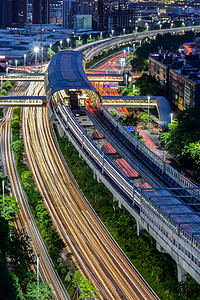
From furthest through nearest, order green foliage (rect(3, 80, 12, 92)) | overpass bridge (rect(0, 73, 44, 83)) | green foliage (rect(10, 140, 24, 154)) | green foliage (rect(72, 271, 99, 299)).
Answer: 1. overpass bridge (rect(0, 73, 44, 83))
2. green foliage (rect(3, 80, 12, 92))
3. green foliage (rect(10, 140, 24, 154))
4. green foliage (rect(72, 271, 99, 299))

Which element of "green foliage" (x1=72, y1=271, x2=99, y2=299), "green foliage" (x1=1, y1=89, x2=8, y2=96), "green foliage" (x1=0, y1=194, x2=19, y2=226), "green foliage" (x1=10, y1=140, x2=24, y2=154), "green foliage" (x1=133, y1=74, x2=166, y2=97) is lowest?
"green foliage" (x1=72, y1=271, x2=99, y2=299)

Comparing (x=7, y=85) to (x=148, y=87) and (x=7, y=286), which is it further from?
(x=7, y=286)

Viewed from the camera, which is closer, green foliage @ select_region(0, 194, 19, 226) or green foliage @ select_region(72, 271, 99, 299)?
green foliage @ select_region(72, 271, 99, 299)

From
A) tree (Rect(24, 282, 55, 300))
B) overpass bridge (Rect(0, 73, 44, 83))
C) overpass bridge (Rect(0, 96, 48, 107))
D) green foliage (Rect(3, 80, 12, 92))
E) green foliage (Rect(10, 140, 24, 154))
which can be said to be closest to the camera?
tree (Rect(24, 282, 55, 300))

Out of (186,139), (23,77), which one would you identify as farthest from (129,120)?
(23,77)

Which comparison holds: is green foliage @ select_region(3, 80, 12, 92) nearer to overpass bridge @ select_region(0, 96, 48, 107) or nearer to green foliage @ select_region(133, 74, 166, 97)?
overpass bridge @ select_region(0, 96, 48, 107)

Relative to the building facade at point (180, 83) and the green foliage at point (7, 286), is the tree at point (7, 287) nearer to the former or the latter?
the green foliage at point (7, 286)

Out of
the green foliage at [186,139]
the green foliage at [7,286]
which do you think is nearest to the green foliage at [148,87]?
the green foliage at [186,139]

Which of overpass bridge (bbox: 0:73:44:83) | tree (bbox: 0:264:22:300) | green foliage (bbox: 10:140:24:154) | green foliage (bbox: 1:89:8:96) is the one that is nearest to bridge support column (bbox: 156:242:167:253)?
tree (bbox: 0:264:22:300)
